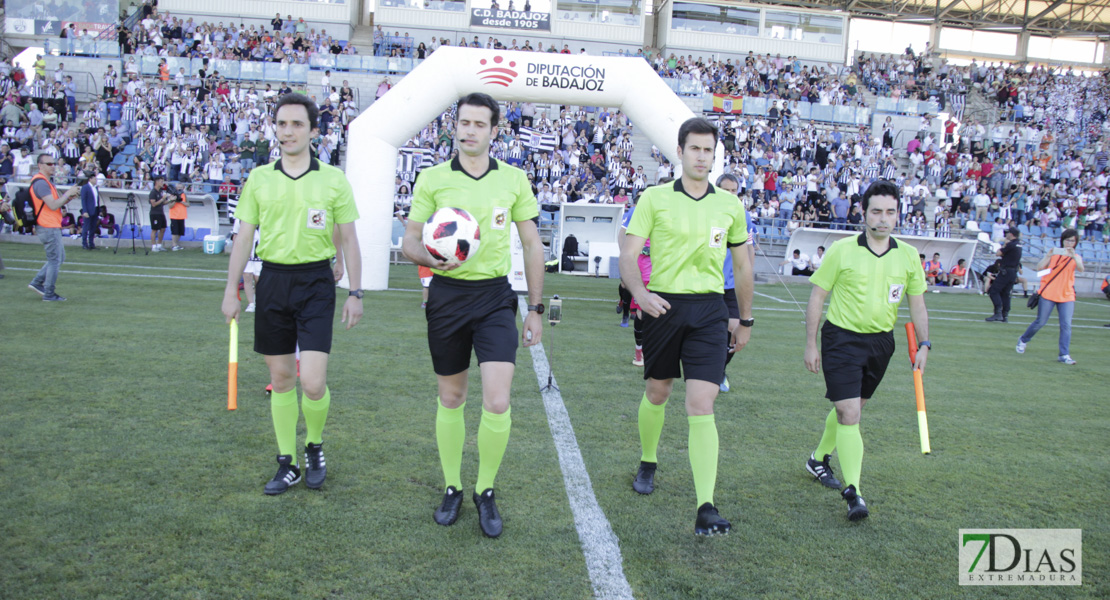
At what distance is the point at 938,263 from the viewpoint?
73.2ft

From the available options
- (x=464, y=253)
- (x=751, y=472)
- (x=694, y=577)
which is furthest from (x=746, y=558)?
(x=464, y=253)

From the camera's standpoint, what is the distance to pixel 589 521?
3900mm

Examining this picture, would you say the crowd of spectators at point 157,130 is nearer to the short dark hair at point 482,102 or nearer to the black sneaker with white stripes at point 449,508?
the short dark hair at point 482,102

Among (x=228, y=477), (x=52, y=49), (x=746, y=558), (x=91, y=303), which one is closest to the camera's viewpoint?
(x=746, y=558)

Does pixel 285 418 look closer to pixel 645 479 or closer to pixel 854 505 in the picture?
pixel 645 479

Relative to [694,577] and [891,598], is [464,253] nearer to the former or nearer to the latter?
[694,577]

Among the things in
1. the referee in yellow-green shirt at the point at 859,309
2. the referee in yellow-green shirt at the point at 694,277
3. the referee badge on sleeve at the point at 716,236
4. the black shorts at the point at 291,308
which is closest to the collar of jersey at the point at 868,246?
the referee in yellow-green shirt at the point at 859,309

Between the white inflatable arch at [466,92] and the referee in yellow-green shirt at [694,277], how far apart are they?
9.48m

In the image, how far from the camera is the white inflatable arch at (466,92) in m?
13.1

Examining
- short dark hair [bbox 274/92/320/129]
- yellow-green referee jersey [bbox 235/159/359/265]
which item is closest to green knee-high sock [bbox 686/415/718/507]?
yellow-green referee jersey [bbox 235/159/359/265]

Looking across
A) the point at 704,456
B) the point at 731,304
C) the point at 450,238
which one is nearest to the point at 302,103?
the point at 450,238

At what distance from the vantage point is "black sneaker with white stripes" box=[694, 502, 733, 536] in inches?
147

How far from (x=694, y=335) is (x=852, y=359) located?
1037 millimetres

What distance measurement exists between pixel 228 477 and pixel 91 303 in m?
7.63
